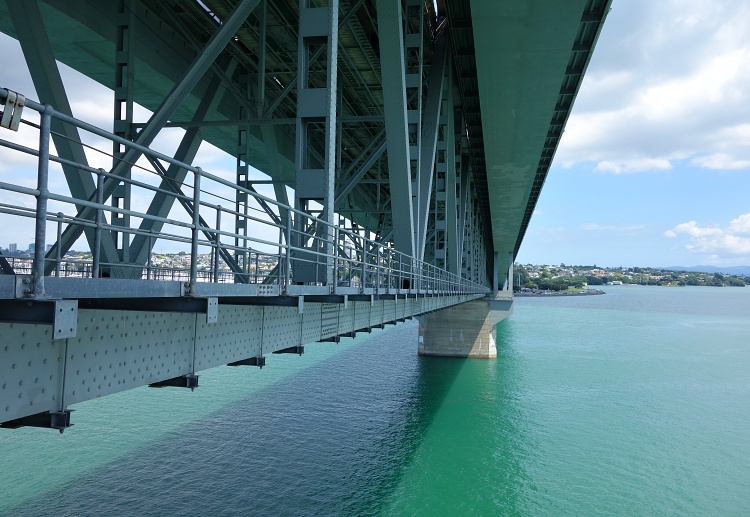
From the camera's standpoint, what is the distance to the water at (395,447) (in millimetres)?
17203

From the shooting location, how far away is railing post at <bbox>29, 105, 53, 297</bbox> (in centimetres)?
347

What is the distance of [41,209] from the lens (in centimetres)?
362

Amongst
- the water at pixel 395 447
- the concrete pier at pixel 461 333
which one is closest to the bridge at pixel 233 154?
the water at pixel 395 447

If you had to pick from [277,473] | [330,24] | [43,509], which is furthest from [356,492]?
[330,24]

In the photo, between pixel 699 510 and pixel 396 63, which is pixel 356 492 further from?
pixel 396 63

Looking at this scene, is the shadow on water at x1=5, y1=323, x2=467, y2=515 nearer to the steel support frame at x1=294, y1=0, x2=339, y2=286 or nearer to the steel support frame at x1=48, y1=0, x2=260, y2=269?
the steel support frame at x1=48, y1=0, x2=260, y2=269

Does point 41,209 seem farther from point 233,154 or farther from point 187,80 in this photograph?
point 233,154

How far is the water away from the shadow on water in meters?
0.08

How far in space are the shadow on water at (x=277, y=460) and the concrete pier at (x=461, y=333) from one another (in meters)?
13.9

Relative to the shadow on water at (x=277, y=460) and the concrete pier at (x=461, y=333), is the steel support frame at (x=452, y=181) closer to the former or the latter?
the shadow on water at (x=277, y=460)

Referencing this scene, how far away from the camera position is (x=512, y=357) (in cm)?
4681

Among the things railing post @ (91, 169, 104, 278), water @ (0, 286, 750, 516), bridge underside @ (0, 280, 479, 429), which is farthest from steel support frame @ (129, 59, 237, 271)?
water @ (0, 286, 750, 516)

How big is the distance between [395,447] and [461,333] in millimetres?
24682

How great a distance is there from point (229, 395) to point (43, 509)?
45.0ft
